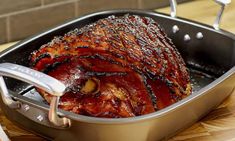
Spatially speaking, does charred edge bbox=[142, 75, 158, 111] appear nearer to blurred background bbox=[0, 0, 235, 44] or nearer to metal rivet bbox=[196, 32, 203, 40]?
metal rivet bbox=[196, 32, 203, 40]

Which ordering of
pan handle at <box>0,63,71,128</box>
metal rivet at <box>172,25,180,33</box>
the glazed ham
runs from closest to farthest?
1. pan handle at <box>0,63,71,128</box>
2. the glazed ham
3. metal rivet at <box>172,25,180,33</box>

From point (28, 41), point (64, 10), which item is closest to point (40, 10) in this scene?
point (64, 10)

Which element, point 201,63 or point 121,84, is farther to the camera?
point 201,63

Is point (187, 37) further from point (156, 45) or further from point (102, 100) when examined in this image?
point (102, 100)

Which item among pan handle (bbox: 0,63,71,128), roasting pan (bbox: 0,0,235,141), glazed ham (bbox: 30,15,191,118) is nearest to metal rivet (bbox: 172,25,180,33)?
roasting pan (bbox: 0,0,235,141)

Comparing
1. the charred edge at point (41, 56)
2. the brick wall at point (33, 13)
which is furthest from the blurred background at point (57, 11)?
the charred edge at point (41, 56)

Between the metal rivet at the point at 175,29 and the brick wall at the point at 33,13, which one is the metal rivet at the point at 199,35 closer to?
the metal rivet at the point at 175,29
